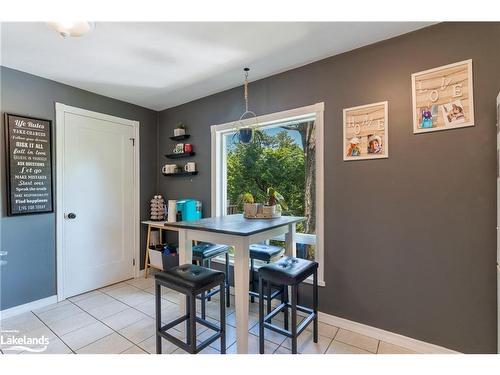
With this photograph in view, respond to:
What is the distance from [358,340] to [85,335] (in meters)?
2.29

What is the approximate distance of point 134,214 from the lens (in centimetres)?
354

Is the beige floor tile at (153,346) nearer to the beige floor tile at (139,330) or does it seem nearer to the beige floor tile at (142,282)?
the beige floor tile at (139,330)

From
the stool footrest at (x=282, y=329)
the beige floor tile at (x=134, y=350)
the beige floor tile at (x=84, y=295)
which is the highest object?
the stool footrest at (x=282, y=329)

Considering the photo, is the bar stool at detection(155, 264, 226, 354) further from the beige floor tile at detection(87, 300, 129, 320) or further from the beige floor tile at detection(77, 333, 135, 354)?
the beige floor tile at detection(87, 300, 129, 320)

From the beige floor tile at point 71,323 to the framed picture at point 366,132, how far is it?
2828 millimetres

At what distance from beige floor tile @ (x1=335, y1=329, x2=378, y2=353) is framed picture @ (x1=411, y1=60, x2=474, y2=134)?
169 centimetres

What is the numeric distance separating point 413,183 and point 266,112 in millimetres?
1541

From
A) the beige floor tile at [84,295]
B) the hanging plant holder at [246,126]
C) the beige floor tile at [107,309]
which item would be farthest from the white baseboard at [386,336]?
the beige floor tile at [84,295]

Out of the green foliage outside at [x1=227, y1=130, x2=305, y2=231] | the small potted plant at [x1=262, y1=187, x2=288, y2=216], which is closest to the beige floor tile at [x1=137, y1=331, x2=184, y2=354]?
the small potted plant at [x1=262, y1=187, x2=288, y2=216]

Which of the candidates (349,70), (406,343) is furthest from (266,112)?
(406,343)

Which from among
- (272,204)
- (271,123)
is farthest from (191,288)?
(271,123)

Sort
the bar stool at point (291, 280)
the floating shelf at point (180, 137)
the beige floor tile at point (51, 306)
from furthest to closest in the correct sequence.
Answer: the floating shelf at point (180, 137), the beige floor tile at point (51, 306), the bar stool at point (291, 280)

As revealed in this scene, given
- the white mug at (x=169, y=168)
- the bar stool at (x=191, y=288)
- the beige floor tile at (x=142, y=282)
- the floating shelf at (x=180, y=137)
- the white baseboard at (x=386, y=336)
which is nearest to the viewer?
the bar stool at (x=191, y=288)

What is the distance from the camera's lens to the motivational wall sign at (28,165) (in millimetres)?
2410
